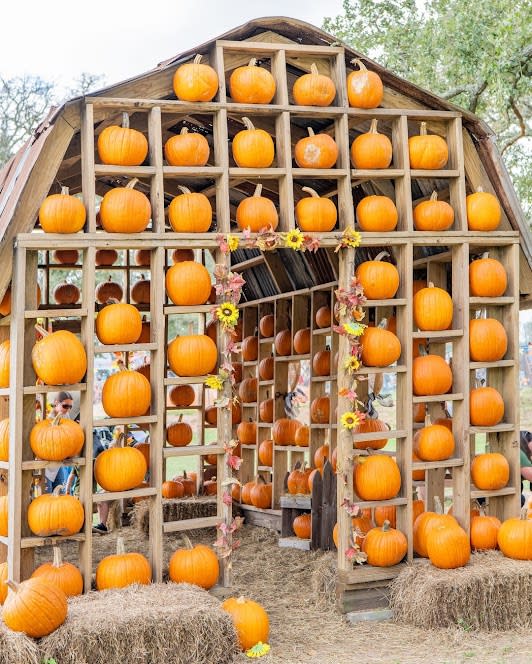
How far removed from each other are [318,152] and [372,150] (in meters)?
0.44

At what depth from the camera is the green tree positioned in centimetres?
1057

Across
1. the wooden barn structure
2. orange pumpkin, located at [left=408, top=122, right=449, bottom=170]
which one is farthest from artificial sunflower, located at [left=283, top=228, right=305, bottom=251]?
orange pumpkin, located at [left=408, top=122, right=449, bottom=170]

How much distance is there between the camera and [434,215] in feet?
22.0

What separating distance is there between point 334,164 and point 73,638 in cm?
387

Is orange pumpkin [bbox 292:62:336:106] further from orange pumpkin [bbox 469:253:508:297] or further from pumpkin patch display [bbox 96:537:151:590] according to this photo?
pumpkin patch display [bbox 96:537:151:590]

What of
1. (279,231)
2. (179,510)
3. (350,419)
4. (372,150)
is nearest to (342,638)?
(350,419)

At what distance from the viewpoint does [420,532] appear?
6574 mm

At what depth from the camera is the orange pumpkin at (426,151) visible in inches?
265

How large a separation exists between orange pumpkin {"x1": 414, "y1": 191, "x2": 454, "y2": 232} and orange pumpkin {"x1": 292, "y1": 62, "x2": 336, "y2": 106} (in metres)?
1.10

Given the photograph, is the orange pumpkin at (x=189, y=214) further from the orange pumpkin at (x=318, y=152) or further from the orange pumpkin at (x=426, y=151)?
the orange pumpkin at (x=426, y=151)

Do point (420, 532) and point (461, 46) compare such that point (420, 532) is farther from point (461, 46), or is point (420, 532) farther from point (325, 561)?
point (461, 46)

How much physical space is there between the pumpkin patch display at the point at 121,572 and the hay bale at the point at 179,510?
366cm

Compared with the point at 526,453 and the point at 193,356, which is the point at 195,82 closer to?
the point at 193,356

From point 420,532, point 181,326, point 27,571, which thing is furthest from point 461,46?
point 181,326
